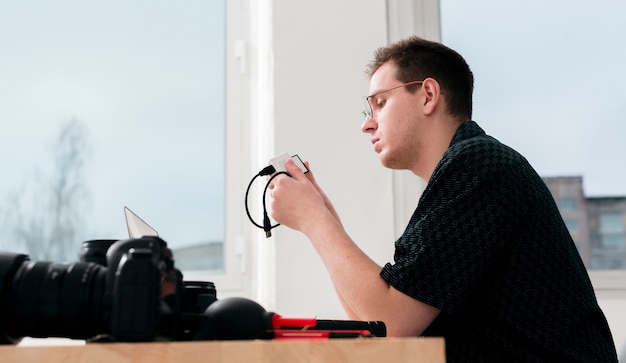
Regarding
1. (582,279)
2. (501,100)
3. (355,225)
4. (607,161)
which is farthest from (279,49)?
(582,279)

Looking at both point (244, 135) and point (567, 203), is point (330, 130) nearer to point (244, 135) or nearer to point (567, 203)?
point (244, 135)

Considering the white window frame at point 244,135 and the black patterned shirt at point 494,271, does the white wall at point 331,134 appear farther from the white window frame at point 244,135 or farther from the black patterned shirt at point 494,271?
the black patterned shirt at point 494,271

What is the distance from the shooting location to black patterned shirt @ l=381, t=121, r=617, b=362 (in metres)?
1.24

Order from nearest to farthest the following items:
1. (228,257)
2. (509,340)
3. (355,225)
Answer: (509,340) → (355,225) → (228,257)

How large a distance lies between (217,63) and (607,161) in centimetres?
132

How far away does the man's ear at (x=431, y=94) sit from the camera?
64.6 inches

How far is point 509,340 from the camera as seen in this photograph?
1266mm

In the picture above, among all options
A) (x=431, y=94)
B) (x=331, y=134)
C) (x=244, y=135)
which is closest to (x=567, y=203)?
(x=331, y=134)

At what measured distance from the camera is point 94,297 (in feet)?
2.39

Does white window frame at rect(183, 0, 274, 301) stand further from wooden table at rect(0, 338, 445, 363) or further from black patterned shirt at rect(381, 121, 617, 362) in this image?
wooden table at rect(0, 338, 445, 363)

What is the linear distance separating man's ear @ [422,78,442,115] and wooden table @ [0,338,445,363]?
101 cm

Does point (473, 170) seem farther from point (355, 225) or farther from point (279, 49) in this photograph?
point (279, 49)

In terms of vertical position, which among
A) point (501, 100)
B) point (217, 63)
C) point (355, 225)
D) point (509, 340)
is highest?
point (217, 63)

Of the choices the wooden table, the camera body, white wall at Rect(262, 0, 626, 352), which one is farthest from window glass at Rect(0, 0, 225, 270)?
the wooden table
